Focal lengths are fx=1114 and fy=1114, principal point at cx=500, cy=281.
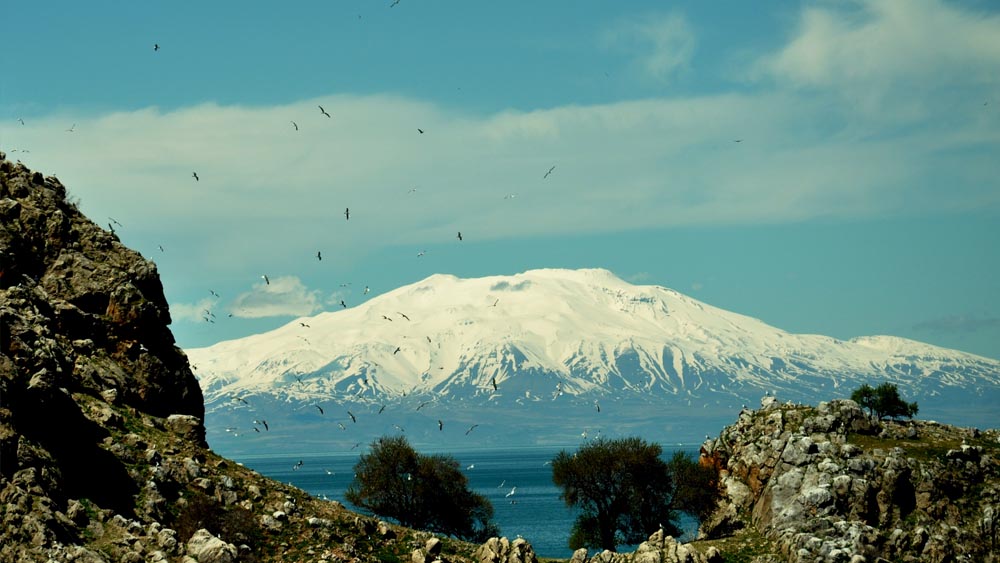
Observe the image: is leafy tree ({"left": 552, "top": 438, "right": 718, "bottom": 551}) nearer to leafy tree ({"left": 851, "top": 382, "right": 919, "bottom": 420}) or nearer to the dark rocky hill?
the dark rocky hill

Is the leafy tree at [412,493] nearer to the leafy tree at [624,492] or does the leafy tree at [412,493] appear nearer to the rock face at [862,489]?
the leafy tree at [624,492]

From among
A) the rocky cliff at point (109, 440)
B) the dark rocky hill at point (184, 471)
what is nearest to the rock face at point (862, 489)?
the dark rocky hill at point (184, 471)

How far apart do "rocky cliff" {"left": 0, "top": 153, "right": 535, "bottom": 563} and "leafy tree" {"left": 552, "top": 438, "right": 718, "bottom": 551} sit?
38084mm

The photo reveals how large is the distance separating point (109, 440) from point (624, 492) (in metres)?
58.4

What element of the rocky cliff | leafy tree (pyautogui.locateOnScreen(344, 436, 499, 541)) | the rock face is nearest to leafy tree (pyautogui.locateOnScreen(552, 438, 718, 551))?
leafy tree (pyautogui.locateOnScreen(344, 436, 499, 541))

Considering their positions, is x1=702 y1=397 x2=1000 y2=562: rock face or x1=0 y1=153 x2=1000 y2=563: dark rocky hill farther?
x1=702 y1=397 x2=1000 y2=562: rock face

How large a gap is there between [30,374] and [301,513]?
17590mm

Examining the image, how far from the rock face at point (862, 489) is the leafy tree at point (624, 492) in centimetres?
1282

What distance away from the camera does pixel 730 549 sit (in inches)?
3199

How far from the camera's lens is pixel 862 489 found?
82375 mm

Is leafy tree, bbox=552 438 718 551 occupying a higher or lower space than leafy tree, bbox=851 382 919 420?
lower

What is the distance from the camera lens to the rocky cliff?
178 ft

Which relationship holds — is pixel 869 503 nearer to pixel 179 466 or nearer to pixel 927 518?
pixel 927 518

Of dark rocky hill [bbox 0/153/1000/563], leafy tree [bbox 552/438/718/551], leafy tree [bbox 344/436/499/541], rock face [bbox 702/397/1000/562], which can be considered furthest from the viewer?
leafy tree [bbox 344/436/499/541]
